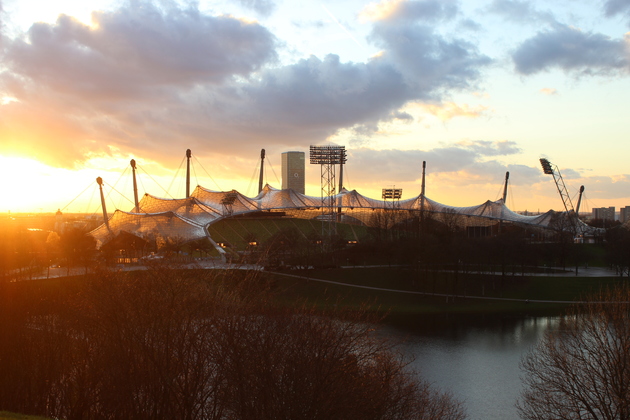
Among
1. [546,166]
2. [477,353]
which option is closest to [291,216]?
[546,166]

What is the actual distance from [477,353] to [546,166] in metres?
56.2

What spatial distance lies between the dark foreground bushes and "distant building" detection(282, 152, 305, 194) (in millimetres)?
120721

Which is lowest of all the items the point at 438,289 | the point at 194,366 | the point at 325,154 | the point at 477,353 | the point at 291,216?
the point at 477,353

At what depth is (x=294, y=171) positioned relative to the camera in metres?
137

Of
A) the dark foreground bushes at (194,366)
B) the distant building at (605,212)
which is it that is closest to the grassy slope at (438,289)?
the dark foreground bushes at (194,366)

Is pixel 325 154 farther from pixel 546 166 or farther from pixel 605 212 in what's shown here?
pixel 605 212

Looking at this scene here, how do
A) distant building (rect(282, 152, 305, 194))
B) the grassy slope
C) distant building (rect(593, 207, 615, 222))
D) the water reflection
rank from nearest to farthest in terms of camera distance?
1. the water reflection
2. the grassy slope
3. distant building (rect(282, 152, 305, 194))
4. distant building (rect(593, 207, 615, 222))

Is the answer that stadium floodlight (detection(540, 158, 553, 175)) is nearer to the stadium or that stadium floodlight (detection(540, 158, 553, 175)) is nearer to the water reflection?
the stadium

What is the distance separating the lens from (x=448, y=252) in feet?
147

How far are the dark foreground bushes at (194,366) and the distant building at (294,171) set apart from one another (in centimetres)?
12072

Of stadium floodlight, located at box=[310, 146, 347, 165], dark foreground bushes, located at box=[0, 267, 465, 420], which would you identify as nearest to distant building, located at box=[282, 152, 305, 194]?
stadium floodlight, located at box=[310, 146, 347, 165]

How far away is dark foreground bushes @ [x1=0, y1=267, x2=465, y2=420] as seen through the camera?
10.7 meters

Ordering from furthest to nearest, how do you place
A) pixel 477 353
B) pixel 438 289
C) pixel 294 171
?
pixel 294 171 < pixel 438 289 < pixel 477 353

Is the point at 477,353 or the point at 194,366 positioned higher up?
the point at 194,366
